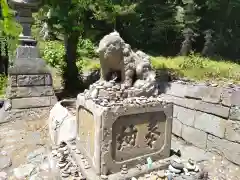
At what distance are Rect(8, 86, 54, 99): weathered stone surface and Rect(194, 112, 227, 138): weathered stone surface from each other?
12.4 ft

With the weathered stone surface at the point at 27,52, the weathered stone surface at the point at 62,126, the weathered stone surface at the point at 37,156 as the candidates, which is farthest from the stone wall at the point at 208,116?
the weathered stone surface at the point at 27,52

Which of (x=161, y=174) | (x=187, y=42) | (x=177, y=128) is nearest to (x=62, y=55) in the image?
(x=187, y=42)

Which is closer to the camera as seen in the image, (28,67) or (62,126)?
(62,126)

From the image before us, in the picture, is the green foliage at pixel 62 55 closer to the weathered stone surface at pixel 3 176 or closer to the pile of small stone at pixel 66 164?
the weathered stone surface at pixel 3 176

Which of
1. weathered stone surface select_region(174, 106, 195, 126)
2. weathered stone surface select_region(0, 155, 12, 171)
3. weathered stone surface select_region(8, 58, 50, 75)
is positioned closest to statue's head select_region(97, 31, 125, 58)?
weathered stone surface select_region(174, 106, 195, 126)

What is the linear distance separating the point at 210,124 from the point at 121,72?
75.7 inches

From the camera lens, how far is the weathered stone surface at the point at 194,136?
4254 mm

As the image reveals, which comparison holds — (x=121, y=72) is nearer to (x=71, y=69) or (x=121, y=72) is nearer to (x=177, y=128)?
(x=177, y=128)

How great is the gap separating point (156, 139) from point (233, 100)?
4.75ft

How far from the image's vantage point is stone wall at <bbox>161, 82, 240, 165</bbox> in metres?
3.66

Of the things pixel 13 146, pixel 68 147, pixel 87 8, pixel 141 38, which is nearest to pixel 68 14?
pixel 87 8

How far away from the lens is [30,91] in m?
6.00

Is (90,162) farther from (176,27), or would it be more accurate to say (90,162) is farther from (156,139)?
(176,27)

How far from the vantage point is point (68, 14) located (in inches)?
258
